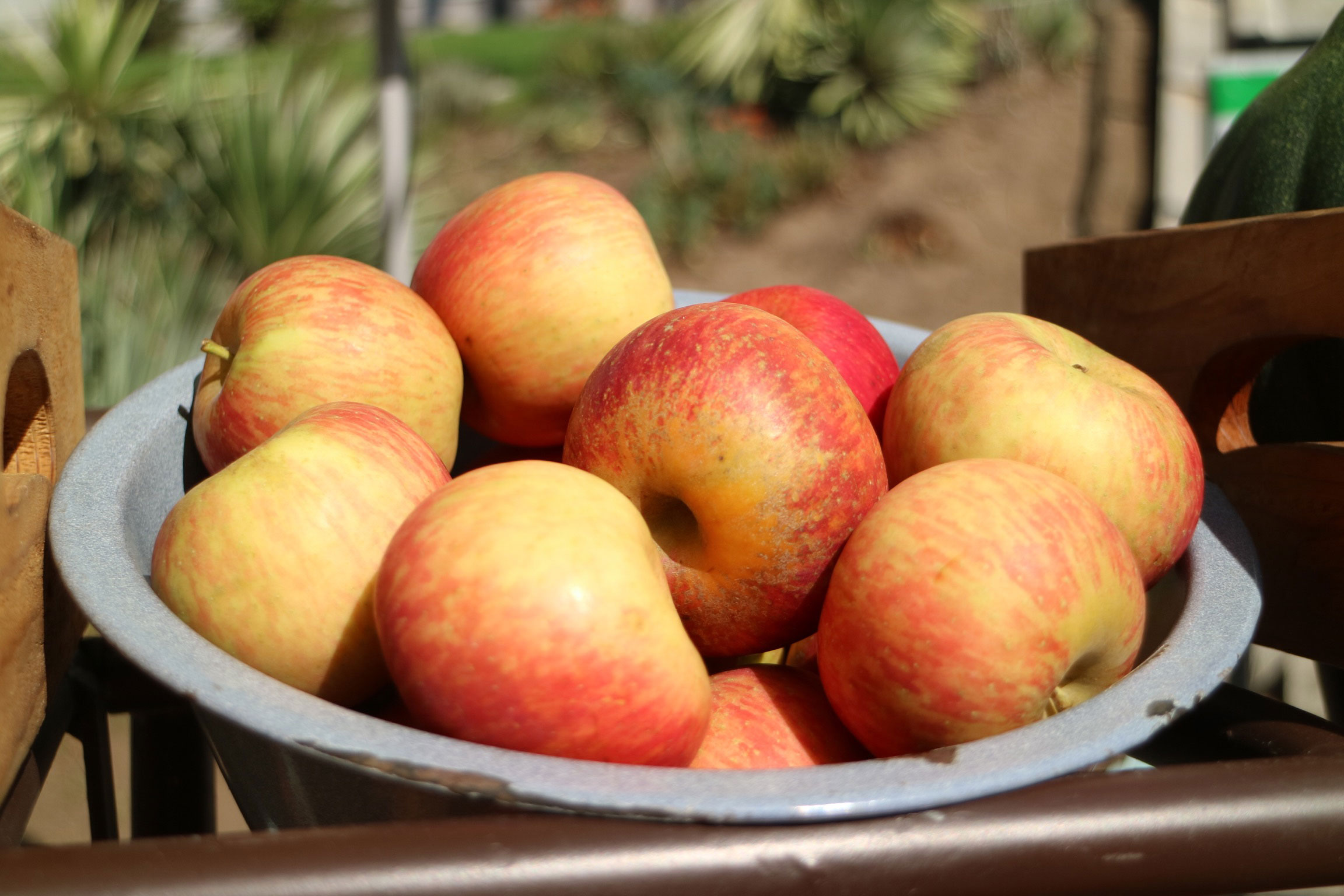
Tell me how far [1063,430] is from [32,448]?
3.45ft

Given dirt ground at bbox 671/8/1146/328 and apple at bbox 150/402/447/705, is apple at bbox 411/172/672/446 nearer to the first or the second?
apple at bbox 150/402/447/705

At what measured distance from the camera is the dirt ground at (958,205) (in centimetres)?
671

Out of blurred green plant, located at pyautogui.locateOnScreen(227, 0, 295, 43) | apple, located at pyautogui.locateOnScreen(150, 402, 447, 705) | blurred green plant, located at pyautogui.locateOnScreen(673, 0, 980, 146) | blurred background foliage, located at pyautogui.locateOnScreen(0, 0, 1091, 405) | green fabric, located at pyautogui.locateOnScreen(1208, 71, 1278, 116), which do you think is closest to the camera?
apple, located at pyautogui.locateOnScreen(150, 402, 447, 705)

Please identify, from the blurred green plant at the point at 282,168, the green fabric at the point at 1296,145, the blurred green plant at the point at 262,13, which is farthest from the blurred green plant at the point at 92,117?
the blurred green plant at the point at 262,13

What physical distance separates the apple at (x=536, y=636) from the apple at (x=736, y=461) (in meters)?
0.14

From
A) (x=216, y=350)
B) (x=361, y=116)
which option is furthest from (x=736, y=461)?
(x=361, y=116)

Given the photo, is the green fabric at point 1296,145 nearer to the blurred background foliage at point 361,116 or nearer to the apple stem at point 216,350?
the apple stem at point 216,350

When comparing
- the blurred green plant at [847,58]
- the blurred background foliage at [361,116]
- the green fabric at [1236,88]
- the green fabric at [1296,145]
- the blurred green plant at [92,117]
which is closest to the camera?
the green fabric at [1296,145]

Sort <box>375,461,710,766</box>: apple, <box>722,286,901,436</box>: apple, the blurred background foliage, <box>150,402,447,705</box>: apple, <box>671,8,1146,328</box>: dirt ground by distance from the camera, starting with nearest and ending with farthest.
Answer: <box>375,461,710,766</box>: apple < <box>150,402,447,705</box>: apple < <box>722,286,901,436</box>: apple < the blurred background foliage < <box>671,8,1146,328</box>: dirt ground

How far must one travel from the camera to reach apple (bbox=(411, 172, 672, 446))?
3.79ft

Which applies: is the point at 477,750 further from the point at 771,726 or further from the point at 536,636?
the point at 771,726

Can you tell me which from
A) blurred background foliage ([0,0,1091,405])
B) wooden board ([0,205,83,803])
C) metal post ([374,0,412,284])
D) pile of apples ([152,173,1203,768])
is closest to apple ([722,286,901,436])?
pile of apples ([152,173,1203,768])

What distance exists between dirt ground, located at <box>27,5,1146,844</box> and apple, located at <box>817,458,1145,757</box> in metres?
5.59

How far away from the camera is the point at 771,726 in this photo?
34.2 inches
